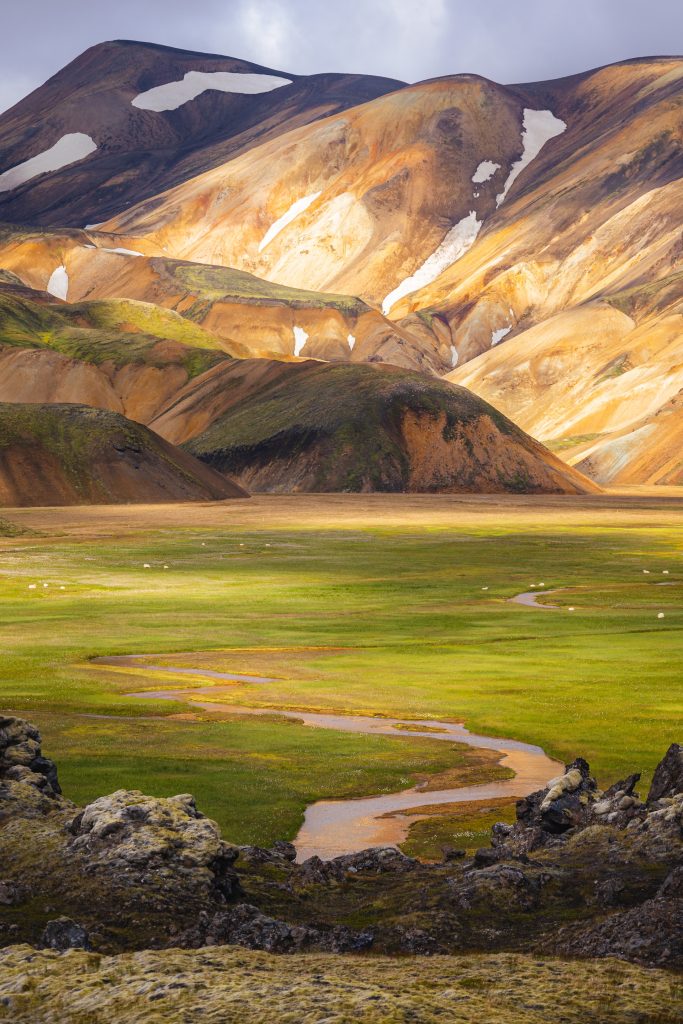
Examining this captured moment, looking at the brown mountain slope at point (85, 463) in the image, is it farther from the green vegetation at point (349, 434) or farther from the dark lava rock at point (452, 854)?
the dark lava rock at point (452, 854)

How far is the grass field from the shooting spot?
85.7 ft

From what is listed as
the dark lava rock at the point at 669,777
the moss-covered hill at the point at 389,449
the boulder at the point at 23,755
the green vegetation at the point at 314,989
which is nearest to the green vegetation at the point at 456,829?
the dark lava rock at the point at 669,777

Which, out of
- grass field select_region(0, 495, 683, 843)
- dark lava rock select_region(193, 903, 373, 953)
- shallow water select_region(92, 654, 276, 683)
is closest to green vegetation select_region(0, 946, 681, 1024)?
dark lava rock select_region(193, 903, 373, 953)

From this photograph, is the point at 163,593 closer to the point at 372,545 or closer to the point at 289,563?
the point at 289,563

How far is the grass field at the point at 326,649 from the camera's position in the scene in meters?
26.1

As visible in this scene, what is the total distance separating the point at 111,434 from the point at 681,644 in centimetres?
11825

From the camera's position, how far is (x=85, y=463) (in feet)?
494

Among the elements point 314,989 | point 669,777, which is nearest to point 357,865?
point 669,777

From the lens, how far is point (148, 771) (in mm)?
24734

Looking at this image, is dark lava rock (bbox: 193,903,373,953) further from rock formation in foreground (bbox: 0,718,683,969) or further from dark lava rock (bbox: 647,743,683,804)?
dark lava rock (bbox: 647,743,683,804)

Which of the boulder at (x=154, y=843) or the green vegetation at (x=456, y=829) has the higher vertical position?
the boulder at (x=154, y=843)

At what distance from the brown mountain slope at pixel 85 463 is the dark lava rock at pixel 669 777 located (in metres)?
130

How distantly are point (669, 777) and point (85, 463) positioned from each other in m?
139

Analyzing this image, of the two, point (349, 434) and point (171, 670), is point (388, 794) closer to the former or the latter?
point (171, 670)
